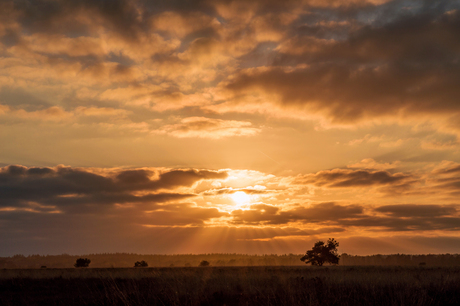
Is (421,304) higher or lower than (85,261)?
higher

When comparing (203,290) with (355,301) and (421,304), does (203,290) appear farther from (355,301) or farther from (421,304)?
(421,304)

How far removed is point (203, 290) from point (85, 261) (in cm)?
8928

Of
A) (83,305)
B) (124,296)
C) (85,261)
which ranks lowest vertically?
(85,261)

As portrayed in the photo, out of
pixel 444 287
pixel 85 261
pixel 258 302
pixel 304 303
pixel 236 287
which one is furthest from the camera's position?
pixel 85 261

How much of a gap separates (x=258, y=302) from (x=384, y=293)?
6.12 metres

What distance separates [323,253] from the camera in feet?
267

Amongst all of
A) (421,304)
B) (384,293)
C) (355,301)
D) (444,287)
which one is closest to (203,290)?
(355,301)

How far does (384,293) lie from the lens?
1658 centimetres

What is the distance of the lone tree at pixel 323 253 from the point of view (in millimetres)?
80844

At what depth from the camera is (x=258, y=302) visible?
1538 centimetres

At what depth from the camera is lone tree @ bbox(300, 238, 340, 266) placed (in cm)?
8084

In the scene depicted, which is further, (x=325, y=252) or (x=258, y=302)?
(x=325, y=252)

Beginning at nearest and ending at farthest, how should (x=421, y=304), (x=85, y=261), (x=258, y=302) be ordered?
(x=421, y=304) → (x=258, y=302) → (x=85, y=261)

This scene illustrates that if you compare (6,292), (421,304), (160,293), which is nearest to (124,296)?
(160,293)
